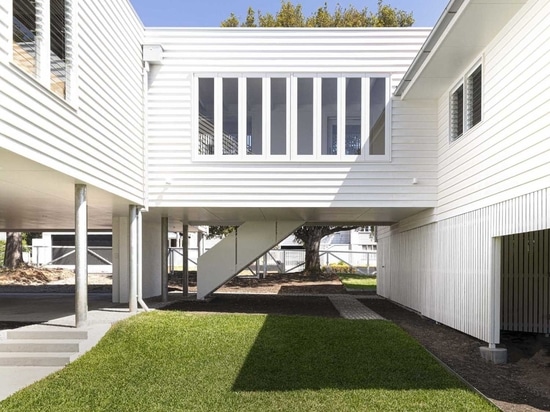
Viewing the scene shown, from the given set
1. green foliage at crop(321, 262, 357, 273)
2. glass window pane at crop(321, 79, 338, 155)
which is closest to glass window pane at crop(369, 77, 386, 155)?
glass window pane at crop(321, 79, 338, 155)

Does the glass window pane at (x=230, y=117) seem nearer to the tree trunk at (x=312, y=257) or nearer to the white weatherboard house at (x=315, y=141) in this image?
the white weatherboard house at (x=315, y=141)

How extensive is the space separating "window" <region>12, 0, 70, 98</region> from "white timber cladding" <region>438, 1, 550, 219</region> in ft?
19.2

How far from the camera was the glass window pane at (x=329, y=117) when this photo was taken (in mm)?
Answer: 9789

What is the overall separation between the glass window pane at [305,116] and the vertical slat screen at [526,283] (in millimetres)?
4326

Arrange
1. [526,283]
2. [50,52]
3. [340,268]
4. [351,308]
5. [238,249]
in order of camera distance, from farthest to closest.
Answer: [340,268] → [238,249] → [351,308] → [526,283] → [50,52]

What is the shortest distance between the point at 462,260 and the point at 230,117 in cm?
532

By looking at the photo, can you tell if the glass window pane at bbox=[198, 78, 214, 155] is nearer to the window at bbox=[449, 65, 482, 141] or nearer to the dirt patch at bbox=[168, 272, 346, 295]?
the window at bbox=[449, 65, 482, 141]

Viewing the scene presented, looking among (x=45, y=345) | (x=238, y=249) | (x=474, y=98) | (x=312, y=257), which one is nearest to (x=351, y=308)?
(x=238, y=249)

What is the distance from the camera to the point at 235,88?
388 inches

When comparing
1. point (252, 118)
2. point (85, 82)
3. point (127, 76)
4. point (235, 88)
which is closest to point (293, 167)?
point (252, 118)

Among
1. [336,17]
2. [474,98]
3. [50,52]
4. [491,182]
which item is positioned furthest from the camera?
[336,17]

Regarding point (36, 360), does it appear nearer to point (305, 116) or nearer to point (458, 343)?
point (458, 343)

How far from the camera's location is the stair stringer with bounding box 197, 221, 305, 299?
39.0 feet

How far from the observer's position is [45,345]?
629 cm
